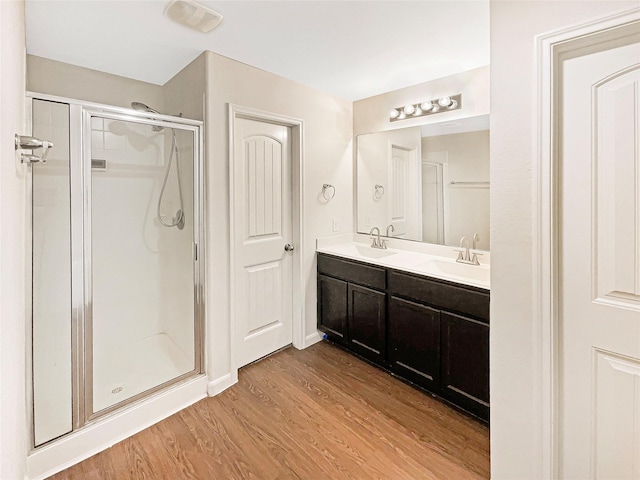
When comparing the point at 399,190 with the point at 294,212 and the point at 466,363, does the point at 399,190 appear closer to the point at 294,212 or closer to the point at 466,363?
the point at 294,212

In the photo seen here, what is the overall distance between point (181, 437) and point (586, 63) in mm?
2692

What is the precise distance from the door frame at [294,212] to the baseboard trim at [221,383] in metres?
0.06

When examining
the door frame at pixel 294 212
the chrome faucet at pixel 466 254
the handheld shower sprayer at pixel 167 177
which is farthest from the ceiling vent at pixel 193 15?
the chrome faucet at pixel 466 254

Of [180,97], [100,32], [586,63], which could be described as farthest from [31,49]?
[586,63]

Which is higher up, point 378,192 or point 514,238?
point 378,192

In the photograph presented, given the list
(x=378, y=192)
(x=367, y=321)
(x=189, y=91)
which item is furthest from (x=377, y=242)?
(x=189, y=91)

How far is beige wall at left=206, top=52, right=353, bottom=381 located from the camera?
228cm

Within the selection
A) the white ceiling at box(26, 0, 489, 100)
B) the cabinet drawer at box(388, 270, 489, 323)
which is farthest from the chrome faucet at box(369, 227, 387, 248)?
the white ceiling at box(26, 0, 489, 100)

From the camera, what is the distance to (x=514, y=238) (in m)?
1.35

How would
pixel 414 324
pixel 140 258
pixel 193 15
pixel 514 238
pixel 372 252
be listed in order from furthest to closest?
pixel 372 252, pixel 140 258, pixel 414 324, pixel 193 15, pixel 514 238

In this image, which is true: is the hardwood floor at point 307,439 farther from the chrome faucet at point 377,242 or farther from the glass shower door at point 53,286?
the chrome faucet at point 377,242

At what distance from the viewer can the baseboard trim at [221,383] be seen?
229cm

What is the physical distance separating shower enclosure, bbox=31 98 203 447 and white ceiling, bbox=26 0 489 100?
481mm

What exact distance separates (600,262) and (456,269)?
1.24 metres
